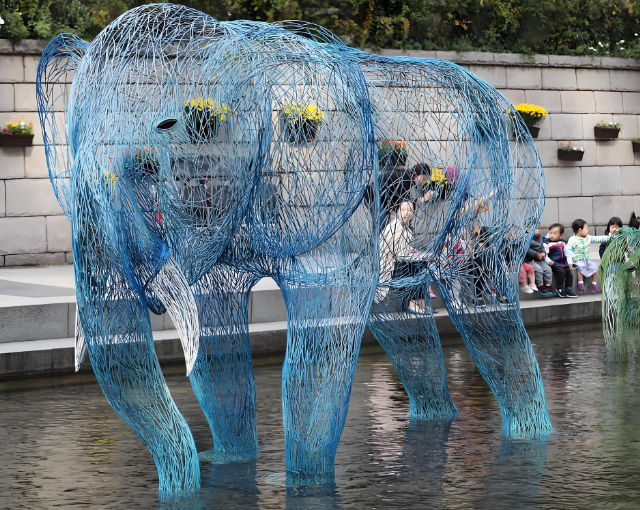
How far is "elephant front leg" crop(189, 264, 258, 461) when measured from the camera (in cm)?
558

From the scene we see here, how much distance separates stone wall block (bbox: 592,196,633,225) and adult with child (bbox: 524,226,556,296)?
5.97 meters

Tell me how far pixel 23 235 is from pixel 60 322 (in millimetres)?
4691

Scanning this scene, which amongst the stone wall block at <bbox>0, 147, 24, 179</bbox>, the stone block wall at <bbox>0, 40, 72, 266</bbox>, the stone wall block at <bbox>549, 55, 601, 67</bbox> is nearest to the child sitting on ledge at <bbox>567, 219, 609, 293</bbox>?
the stone wall block at <bbox>549, 55, 601, 67</bbox>

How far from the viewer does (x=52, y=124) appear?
514 centimetres

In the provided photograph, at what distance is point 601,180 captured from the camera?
18250 mm

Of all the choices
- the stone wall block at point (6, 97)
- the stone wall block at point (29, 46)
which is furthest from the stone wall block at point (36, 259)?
the stone wall block at point (29, 46)

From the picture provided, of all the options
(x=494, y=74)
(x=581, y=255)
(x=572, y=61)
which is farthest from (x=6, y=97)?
(x=572, y=61)

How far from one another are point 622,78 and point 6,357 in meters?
13.4

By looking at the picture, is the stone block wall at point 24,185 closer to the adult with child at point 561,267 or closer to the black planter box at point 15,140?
the black planter box at point 15,140

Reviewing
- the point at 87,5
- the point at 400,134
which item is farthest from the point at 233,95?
the point at 87,5

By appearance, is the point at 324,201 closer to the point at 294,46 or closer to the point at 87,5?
the point at 294,46

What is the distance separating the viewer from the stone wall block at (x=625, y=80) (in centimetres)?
1842

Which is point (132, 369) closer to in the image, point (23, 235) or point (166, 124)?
point (166, 124)

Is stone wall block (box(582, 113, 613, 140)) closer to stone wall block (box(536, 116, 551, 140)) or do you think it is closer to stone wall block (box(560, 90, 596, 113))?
stone wall block (box(560, 90, 596, 113))
